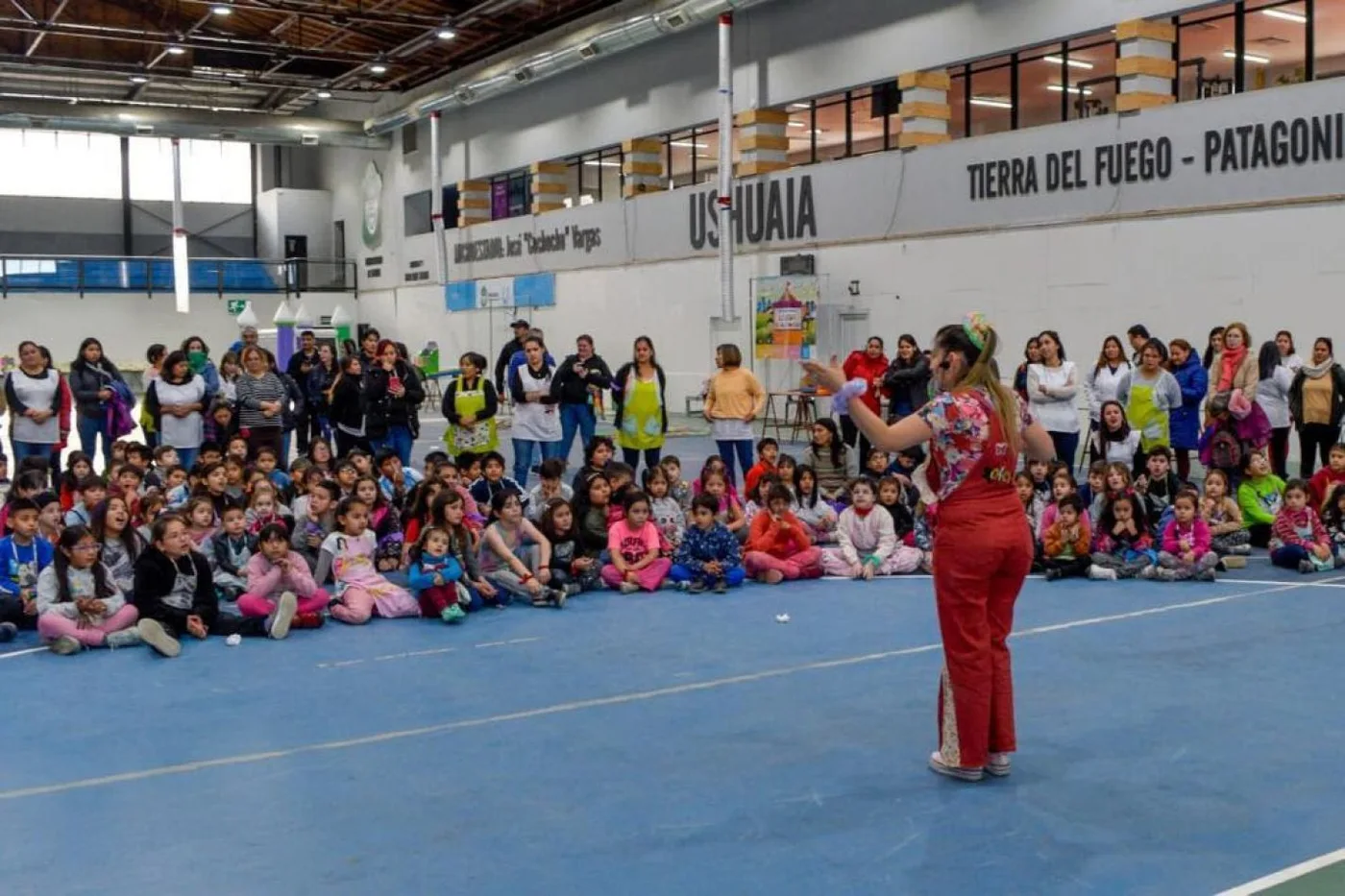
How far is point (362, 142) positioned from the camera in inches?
1284

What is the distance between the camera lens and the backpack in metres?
11.0

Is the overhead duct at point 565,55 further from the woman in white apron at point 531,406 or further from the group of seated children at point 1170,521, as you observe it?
the group of seated children at point 1170,521

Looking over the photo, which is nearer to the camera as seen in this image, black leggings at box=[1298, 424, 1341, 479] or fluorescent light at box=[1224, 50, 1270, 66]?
→ black leggings at box=[1298, 424, 1341, 479]

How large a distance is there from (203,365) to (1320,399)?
10.2m

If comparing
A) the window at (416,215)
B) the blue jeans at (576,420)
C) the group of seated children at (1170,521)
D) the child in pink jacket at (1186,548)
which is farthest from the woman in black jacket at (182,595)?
the window at (416,215)

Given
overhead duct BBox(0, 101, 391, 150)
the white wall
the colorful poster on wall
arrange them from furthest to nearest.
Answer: the white wall → overhead duct BBox(0, 101, 391, 150) → the colorful poster on wall

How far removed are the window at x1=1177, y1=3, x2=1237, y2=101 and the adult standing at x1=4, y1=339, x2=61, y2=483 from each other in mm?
13046

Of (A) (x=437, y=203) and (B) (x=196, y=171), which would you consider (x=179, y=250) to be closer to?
(A) (x=437, y=203)

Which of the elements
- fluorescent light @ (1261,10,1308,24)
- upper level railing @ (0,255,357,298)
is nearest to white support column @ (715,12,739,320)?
fluorescent light @ (1261,10,1308,24)

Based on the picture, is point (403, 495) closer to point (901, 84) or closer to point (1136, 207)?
point (1136, 207)

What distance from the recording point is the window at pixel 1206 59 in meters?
16.9

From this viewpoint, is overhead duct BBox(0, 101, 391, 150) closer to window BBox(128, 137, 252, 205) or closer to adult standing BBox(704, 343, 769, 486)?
window BBox(128, 137, 252, 205)

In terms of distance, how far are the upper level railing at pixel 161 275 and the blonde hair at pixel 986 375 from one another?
32.4 m

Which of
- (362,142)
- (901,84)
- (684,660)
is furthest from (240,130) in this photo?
(684,660)
